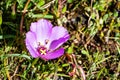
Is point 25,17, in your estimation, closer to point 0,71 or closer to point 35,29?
point 35,29

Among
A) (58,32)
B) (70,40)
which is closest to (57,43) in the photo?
(58,32)

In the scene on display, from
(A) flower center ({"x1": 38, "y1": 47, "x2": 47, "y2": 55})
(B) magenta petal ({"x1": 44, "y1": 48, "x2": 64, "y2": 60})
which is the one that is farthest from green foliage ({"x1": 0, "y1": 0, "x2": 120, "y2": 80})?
(B) magenta petal ({"x1": 44, "y1": 48, "x2": 64, "y2": 60})

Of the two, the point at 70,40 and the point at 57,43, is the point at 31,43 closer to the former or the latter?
the point at 57,43

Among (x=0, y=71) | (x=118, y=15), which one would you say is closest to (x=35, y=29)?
(x=0, y=71)

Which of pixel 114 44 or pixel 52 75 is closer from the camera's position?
pixel 52 75

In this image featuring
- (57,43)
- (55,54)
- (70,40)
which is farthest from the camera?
(70,40)

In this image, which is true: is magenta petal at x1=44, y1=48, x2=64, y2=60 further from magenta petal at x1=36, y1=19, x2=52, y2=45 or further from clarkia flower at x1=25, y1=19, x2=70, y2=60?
magenta petal at x1=36, y1=19, x2=52, y2=45

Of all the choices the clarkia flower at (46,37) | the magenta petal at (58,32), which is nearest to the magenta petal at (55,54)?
the clarkia flower at (46,37)
